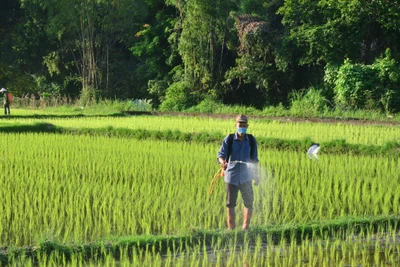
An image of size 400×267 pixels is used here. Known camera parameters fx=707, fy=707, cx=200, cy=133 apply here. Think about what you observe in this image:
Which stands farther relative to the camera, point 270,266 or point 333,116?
point 333,116

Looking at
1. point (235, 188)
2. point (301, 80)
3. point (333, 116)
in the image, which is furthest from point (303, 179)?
point (301, 80)

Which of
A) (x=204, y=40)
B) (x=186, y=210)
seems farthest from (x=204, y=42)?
(x=186, y=210)

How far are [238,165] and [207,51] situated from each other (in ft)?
56.4

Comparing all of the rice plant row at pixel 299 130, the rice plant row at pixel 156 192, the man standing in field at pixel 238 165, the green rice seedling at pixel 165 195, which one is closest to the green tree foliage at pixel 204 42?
the rice plant row at pixel 299 130

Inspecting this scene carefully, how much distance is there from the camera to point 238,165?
18.3 feet

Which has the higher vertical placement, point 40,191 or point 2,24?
point 2,24

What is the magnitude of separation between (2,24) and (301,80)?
14366 mm

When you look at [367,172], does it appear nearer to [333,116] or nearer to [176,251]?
[176,251]

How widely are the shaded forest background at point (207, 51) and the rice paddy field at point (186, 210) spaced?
9.45 m

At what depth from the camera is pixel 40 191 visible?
6.79 metres

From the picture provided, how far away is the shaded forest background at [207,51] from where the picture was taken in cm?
1906

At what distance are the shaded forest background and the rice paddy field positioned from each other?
9.45 meters

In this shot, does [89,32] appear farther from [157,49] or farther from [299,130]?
[299,130]

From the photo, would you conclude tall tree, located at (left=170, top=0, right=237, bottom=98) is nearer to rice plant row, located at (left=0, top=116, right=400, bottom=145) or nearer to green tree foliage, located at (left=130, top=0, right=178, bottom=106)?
green tree foliage, located at (left=130, top=0, right=178, bottom=106)
